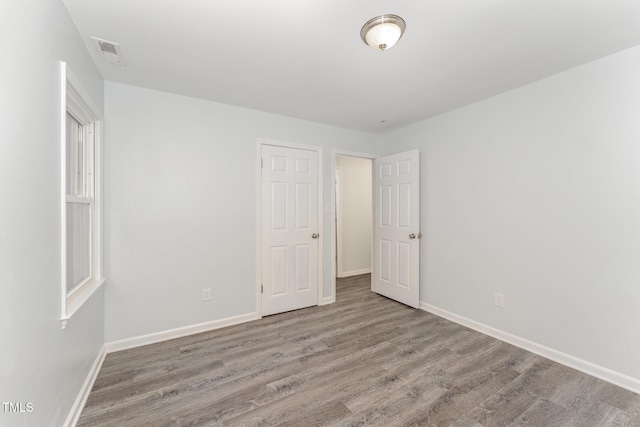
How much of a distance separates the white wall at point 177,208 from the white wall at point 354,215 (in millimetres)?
2182

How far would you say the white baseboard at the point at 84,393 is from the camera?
156cm

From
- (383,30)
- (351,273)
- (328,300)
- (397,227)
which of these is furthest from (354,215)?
(383,30)

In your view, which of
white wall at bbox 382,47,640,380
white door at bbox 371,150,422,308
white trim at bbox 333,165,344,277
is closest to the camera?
white wall at bbox 382,47,640,380

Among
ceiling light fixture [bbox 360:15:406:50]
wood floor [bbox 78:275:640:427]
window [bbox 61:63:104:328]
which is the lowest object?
wood floor [bbox 78:275:640:427]

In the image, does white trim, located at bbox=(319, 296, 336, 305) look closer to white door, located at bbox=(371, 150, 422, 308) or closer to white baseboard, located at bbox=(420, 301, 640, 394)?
white door, located at bbox=(371, 150, 422, 308)

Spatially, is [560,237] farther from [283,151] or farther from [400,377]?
[283,151]

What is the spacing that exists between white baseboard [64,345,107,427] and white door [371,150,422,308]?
325cm

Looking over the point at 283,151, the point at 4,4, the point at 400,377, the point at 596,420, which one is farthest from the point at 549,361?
the point at 4,4

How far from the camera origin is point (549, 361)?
7.43ft

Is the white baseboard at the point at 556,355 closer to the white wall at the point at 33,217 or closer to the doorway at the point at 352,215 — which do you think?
the doorway at the point at 352,215

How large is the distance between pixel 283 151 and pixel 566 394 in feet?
10.9

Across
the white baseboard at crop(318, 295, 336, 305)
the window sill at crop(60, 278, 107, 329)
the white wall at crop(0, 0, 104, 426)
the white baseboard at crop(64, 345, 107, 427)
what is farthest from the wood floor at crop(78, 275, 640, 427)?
the white baseboard at crop(318, 295, 336, 305)

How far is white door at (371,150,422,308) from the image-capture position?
3.44 metres

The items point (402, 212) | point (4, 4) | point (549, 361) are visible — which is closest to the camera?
point (4, 4)
